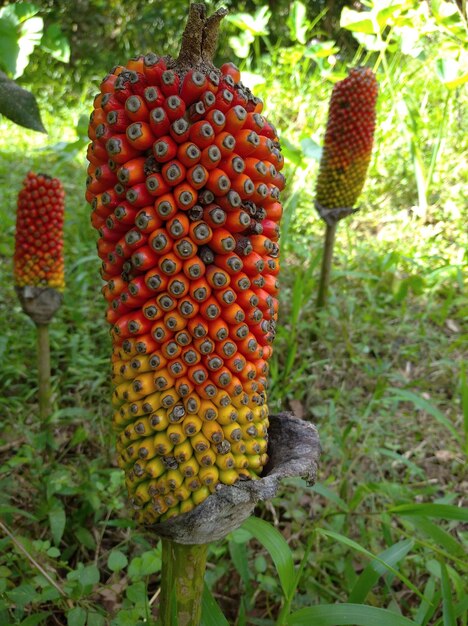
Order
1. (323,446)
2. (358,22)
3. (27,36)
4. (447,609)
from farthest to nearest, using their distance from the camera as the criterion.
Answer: (358,22) < (323,446) < (27,36) < (447,609)

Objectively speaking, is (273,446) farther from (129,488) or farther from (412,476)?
(412,476)

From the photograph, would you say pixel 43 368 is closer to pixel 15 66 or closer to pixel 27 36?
pixel 15 66

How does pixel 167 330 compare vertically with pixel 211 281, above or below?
below

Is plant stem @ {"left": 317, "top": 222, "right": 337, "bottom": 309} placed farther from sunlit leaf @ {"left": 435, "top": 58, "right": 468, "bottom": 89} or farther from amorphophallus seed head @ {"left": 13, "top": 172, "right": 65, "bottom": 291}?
amorphophallus seed head @ {"left": 13, "top": 172, "right": 65, "bottom": 291}

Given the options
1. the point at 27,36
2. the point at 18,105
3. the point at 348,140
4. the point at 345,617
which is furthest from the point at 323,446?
the point at 27,36

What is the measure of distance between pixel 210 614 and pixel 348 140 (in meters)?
2.68

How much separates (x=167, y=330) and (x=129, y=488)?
0.42 metres

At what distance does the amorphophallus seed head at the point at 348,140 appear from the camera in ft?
10.5

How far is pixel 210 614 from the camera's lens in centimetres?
151

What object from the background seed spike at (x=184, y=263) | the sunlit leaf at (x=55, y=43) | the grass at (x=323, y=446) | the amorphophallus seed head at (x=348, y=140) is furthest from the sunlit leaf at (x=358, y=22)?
the background seed spike at (x=184, y=263)

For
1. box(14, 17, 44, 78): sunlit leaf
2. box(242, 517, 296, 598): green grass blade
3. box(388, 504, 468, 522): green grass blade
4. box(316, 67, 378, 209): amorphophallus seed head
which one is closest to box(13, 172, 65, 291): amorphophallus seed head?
box(14, 17, 44, 78): sunlit leaf

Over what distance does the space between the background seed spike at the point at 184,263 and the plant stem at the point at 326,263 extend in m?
2.30

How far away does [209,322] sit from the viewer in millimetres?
1239

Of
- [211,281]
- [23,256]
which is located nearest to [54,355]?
[23,256]
